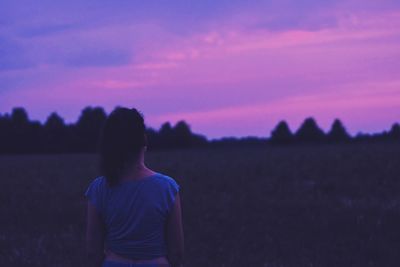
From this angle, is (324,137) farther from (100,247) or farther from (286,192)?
(100,247)

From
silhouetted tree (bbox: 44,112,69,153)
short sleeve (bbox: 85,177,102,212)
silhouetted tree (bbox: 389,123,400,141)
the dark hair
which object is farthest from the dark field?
silhouetted tree (bbox: 44,112,69,153)

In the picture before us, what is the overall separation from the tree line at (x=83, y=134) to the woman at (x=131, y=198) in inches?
3424

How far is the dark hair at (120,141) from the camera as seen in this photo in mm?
3781

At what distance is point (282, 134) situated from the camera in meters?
97.1

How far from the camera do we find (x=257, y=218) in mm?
14852

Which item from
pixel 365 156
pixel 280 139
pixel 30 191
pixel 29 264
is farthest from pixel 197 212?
pixel 280 139

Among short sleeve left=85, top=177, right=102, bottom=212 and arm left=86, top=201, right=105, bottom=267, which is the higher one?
short sleeve left=85, top=177, right=102, bottom=212

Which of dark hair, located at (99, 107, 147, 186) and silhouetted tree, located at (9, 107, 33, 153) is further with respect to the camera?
silhouetted tree, located at (9, 107, 33, 153)

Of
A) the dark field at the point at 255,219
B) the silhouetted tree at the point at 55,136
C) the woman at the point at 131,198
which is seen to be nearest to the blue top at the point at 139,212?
the woman at the point at 131,198

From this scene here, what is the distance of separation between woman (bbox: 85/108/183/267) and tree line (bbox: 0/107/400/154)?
285ft

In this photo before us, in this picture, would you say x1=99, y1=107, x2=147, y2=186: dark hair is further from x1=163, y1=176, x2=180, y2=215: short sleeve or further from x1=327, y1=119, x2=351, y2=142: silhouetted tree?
x1=327, y1=119, x2=351, y2=142: silhouetted tree

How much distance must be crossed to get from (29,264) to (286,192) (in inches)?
500

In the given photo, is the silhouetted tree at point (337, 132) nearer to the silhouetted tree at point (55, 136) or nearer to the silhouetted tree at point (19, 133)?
the silhouetted tree at point (55, 136)

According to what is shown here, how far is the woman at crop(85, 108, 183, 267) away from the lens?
149 inches
